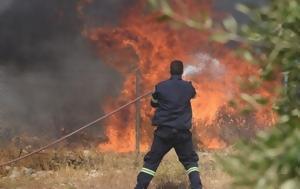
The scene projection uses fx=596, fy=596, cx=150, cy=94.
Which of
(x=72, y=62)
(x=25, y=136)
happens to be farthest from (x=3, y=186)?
(x=72, y=62)

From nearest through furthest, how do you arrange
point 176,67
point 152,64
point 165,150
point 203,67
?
point 176,67 → point 165,150 → point 152,64 → point 203,67

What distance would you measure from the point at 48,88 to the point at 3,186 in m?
6.42

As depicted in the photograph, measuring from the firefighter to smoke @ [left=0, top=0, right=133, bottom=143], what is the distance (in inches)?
277

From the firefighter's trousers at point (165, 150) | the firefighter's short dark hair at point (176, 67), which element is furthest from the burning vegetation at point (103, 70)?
the firefighter's short dark hair at point (176, 67)

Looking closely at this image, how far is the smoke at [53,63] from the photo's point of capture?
47.2 feet

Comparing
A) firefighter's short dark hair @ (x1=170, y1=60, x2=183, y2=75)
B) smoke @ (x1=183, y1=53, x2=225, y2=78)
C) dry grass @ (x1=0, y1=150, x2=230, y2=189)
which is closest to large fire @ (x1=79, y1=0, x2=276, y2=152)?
smoke @ (x1=183, y1=53, x2=225, y2=78)

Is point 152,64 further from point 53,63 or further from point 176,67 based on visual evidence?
point 176,67

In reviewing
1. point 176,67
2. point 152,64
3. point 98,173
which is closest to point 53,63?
point 152,64

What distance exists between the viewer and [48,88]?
14.9 meters

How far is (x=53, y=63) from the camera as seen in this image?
1516 cm

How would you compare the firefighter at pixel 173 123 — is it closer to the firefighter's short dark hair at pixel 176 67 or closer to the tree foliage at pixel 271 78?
the firefighter's short dark hair at pixel 176 67

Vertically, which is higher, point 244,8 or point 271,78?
point 244,8

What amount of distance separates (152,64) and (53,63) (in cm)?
316

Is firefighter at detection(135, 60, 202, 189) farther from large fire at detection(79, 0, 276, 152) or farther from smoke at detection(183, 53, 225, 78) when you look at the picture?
smoke at detection(183, 53, 225, 78)
